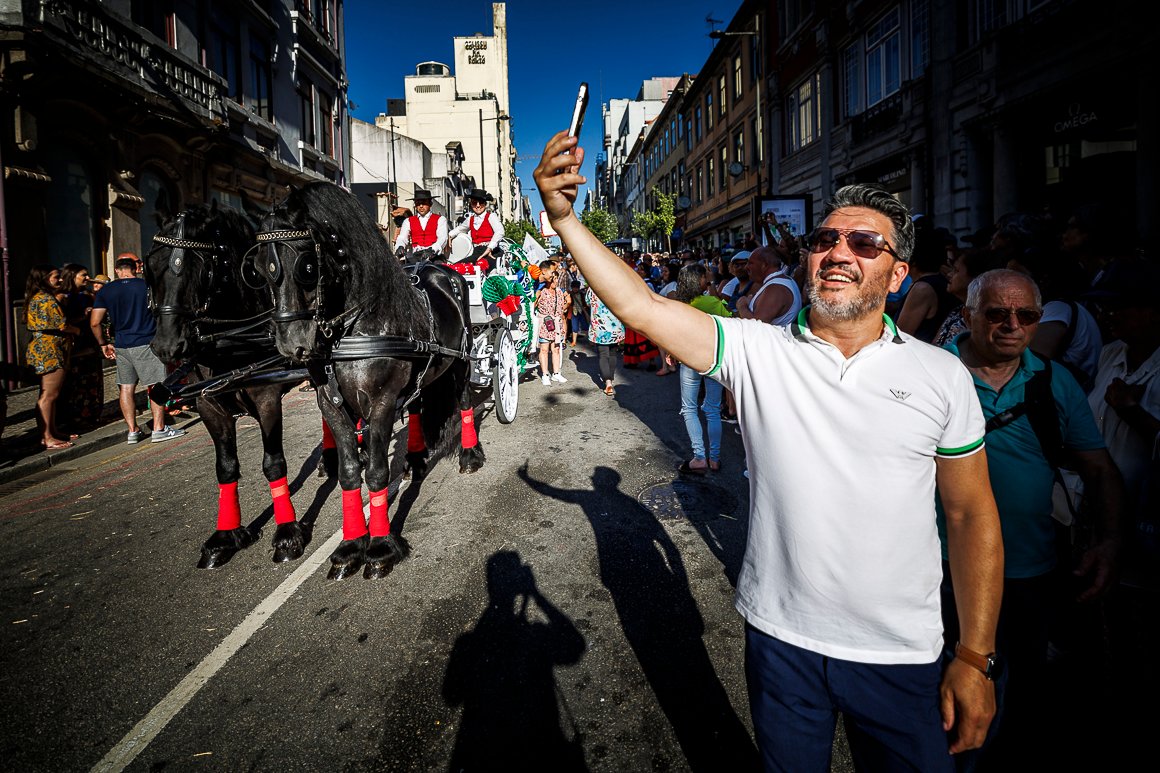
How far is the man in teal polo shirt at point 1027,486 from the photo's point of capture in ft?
7.16

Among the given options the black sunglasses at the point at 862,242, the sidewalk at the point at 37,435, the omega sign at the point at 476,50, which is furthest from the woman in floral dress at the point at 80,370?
the omega sign at the point at 476,50

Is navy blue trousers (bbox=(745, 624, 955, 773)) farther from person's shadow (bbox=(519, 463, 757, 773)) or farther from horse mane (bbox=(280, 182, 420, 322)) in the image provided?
horse mane (bbox=(280, 182, 420, 322))

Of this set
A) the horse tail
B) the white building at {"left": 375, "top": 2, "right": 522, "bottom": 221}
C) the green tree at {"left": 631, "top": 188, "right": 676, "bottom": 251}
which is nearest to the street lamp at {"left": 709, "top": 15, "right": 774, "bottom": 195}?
the green tree at {"left": 631, "top": 188, "right": 676, "bottom": 251}

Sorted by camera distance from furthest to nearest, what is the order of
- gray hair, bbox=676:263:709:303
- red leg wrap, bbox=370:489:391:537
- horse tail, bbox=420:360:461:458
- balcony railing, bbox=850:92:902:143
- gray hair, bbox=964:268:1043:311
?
balcony railing, bbox=850:92:902:143 → horse tail, bbox=420:360:461:458 → gray hair, bbox=676:263:709:303 → red leg wrap, bbox=370:489:391:537 → gray hair, bbox=964:268:1043:311

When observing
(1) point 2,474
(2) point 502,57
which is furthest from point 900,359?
(2) point 502,57

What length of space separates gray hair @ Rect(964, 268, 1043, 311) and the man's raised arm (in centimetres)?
137

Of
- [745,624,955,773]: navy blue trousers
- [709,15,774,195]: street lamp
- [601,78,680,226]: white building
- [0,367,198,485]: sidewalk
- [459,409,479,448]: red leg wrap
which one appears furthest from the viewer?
[601,78,680,226]: white building

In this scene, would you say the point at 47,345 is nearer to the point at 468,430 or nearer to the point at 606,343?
the point at 468,430

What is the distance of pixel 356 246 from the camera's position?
4066mm

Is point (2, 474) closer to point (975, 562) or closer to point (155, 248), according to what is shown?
point (155, 248)

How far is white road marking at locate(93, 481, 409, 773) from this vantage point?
8.34ft

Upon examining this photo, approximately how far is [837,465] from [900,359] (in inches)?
13.2

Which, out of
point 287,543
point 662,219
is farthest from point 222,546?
point 662,219

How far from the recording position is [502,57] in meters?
76.6
